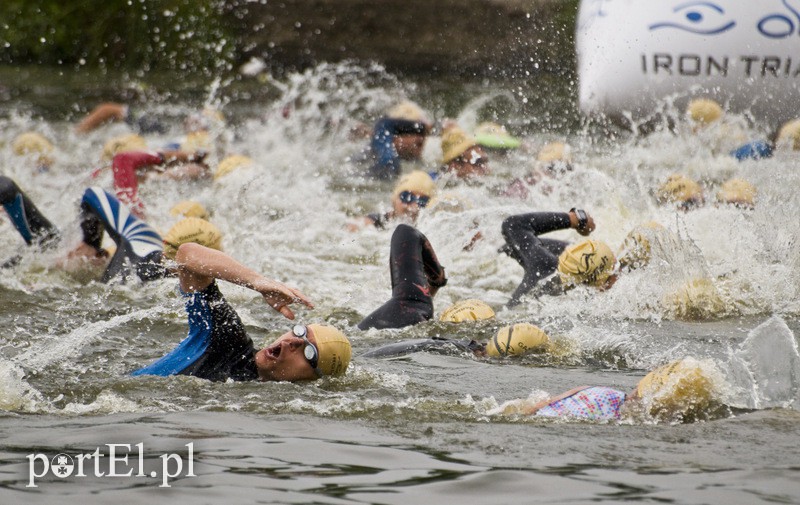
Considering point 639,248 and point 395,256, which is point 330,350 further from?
point 639,248

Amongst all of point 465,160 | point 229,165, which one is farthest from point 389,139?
point 229,165

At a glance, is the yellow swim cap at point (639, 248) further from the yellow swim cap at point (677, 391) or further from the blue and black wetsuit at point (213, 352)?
the blue and black wetsuit at point (213, 352)

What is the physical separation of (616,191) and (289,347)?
15.7 feet

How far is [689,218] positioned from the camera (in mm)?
8672

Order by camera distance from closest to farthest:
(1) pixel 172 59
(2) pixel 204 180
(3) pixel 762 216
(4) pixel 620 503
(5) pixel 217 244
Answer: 1. (4) pixel 620 503
2. (5) pixel 217 244
3. (3) pixel 762 216
4. (2) pixel 204 180
5. (1) pixel 172 59

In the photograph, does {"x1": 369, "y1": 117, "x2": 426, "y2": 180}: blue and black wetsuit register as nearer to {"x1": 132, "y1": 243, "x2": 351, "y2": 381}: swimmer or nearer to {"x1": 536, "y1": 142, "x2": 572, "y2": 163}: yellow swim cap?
{"x1": 536, "y1": 142, "x2": 572, "y2": 163}: yellow swim cap

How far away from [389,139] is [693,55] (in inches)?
121

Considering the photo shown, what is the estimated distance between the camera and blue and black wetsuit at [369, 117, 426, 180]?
37.4ft

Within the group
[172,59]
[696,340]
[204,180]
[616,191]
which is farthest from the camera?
[172,59]

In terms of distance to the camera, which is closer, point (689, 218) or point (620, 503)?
point (620, 503)

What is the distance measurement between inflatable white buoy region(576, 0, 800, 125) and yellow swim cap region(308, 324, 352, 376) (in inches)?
223

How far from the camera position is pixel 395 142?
453 inches

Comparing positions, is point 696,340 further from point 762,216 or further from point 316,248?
point 316,248

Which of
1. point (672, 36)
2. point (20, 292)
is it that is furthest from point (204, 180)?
point (672, 36)
